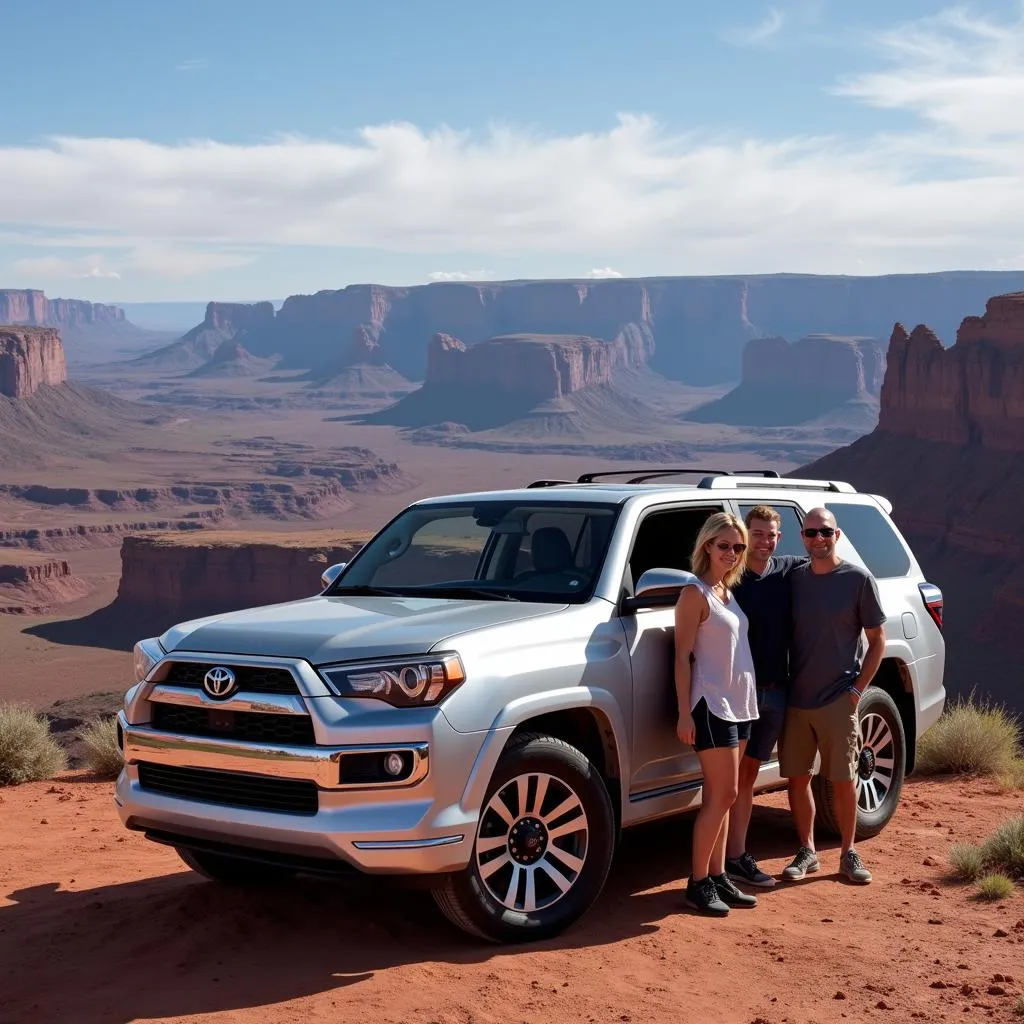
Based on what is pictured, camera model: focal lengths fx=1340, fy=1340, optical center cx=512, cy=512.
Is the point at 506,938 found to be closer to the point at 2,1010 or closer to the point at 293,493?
the point at 2,1010

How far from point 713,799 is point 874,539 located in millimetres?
2484

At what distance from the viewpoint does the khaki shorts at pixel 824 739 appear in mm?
6211

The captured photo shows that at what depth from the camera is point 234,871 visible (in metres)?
6.15

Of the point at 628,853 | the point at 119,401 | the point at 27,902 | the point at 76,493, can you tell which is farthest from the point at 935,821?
the point at 119,401

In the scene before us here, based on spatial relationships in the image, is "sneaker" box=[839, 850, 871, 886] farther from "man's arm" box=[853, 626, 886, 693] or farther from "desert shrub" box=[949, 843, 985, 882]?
"man's arm" box=[853, 626, 886, 693]

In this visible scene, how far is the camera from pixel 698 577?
568 centimetres

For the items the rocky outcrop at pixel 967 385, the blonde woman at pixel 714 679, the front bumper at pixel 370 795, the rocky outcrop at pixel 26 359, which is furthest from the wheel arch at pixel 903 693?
the rocky outcrop at pixel 26 359

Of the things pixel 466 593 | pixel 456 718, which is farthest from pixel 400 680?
pixel 466 593

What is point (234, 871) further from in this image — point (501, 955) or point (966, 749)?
point (966, 749)

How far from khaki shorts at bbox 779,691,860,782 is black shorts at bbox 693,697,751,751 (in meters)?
0.70

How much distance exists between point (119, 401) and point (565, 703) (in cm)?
17732

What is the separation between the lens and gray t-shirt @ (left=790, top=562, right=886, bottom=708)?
20.1 feet

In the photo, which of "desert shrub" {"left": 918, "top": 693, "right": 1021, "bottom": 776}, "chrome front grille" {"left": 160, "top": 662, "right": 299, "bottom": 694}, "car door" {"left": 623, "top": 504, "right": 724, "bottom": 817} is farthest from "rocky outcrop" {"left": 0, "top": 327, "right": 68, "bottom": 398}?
"chrome front grille" {"left": 160, "top": 662, "right": 299, "bottom": 694}

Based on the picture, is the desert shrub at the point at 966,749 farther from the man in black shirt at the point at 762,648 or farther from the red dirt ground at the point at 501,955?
the man in black shirt at the point at 762,648
